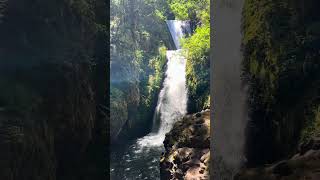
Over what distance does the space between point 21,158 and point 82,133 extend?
85 centimetres

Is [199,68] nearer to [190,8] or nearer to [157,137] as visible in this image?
[157,137]

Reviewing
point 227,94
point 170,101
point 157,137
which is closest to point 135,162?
point 157,137

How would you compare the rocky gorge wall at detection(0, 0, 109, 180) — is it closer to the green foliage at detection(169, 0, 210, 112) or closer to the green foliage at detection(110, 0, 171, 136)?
the green foliage at detection(169, 0, 210, 112)

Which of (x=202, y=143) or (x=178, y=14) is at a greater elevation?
(x=178, y=14)

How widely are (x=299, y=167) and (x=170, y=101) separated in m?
11.2

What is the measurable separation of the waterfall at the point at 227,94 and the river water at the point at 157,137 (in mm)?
7373

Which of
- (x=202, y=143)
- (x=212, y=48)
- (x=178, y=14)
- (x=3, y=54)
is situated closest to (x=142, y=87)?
(x=178, y=14)

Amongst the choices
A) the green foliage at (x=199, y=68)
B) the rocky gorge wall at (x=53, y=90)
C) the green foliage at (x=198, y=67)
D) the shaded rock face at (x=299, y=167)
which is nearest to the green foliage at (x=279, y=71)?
the shaded rock face at (x=299, y=167)

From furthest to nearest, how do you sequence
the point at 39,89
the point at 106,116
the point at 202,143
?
the point at 202,143
the point at 106,116
the point at 39,89

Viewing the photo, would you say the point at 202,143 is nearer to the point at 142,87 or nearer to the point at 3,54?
the point at 3,54

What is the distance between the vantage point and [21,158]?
393 centimetres

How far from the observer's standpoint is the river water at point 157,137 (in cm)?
1259

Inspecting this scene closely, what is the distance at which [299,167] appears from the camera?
3.75 metres

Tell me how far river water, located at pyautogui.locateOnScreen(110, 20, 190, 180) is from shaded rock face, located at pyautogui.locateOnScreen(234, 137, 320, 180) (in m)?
8.13
